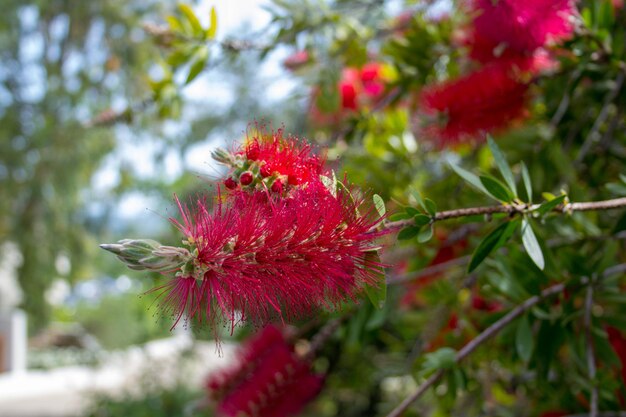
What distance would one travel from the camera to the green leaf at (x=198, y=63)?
125cm

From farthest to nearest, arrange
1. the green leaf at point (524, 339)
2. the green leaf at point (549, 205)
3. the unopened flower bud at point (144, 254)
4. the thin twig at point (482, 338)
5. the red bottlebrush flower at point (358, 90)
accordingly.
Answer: the red bottlebrush flower at point (358, 90) → the green leaf at point (524, 339) → the thin twig at point (482, 338) → the green leaf at point (549, 205) → the unopened flower bud at point (144, 254)

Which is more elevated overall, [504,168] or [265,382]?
[504,168]

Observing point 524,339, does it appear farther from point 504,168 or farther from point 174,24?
point 174,24

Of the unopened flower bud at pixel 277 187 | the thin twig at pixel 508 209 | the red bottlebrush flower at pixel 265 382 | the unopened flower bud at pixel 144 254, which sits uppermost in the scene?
the unopened flower bud at pixel 277 187

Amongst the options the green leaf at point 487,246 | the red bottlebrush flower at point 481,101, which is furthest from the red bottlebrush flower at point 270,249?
the red bottlebrush flower at point 481,101

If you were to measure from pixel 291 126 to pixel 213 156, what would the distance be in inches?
99.3

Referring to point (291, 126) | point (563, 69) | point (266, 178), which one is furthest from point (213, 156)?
point (291, 126)

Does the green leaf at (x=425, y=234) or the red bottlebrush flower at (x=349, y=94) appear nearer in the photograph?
the green leaf at (x=425, y=234)

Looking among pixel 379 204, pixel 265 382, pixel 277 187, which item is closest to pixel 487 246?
pixel 379 204

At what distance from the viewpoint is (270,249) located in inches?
24.3

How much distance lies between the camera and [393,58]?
1.49 meters

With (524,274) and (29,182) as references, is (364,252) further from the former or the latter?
(29,182)

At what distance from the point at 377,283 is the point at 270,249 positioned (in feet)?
0.59

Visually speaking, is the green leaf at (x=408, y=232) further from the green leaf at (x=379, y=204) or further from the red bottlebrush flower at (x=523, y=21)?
the red bottlebrush flower at (x=523, y=21)
